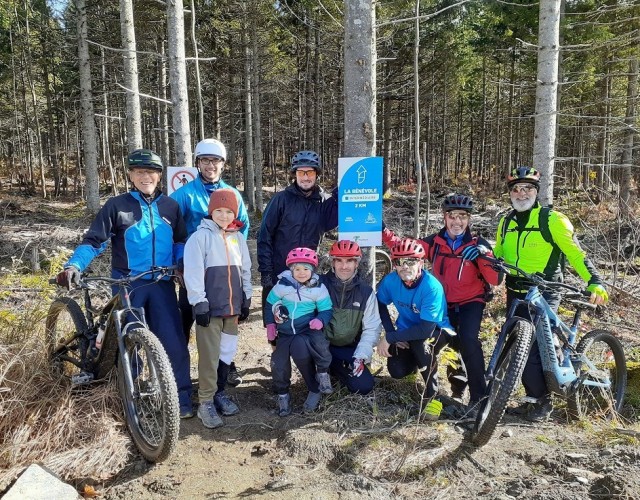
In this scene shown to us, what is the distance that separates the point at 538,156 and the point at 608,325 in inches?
116

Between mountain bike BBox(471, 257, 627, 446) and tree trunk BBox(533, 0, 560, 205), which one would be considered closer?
mountain bike BBox(471, 257, 627, 446)

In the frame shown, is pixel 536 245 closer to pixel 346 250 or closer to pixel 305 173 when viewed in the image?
pixel 346 250

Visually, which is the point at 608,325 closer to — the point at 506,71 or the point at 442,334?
the point at 442,334

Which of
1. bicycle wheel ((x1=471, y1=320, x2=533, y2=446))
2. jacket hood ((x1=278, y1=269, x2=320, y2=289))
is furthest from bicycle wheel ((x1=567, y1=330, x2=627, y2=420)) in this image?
jacket hood ((x1=278, y1=269, x2=320, y2=289))

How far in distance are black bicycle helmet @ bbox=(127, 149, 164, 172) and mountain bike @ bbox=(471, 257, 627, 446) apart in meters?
3.19

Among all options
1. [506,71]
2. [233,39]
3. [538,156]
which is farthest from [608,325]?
[506,71]

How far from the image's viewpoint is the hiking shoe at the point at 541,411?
4.55 m

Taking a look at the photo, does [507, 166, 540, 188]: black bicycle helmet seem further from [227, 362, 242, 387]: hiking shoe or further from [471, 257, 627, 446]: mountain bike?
[227, 362, 242, 387]: hiking shoe

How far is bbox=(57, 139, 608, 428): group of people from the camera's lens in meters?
4.21

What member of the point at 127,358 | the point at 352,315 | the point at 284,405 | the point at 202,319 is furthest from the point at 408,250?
the point at 127,358

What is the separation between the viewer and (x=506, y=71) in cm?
3188

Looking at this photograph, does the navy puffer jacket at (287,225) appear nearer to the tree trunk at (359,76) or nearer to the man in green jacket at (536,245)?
the tree trunk at (359,76)

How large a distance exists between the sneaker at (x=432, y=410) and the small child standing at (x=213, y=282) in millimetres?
1748

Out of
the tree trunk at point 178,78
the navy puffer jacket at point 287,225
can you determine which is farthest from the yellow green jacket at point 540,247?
the tree trunk at point 178,78
